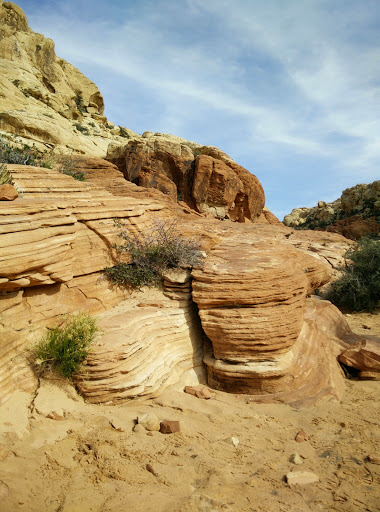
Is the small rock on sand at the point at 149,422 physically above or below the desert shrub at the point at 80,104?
below

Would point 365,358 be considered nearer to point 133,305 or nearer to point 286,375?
point 286,375

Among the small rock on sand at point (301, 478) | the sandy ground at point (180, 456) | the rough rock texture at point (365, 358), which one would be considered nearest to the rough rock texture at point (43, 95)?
the sandy ground at point (180, 456)

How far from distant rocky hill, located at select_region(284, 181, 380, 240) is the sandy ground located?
2345 centimetres

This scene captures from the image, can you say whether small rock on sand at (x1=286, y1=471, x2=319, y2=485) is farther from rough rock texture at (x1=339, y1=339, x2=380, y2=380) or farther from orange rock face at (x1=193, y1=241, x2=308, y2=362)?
rough rock texture at (x1=339, y1=339, x2=380, y2=380)

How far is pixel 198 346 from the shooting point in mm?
6176

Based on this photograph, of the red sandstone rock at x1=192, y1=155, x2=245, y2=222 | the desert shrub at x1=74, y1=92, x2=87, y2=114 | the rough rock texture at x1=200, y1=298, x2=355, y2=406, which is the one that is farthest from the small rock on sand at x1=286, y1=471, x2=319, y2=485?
the desert shrub at x1=74, y1=92, x2=87, y2=114

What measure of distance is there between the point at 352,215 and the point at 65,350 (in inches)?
1316

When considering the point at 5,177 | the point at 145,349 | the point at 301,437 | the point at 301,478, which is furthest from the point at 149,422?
the point at 5,177

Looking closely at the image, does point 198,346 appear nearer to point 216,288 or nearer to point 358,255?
point 216,288

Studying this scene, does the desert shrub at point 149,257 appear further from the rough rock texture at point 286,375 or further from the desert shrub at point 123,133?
the desert shrub at point 123,133

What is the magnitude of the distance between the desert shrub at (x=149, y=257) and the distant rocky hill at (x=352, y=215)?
2207cm

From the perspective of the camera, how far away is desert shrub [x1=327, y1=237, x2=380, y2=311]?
39.5 ft

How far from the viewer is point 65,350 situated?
14.6 ft

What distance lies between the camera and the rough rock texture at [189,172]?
18922 mm
